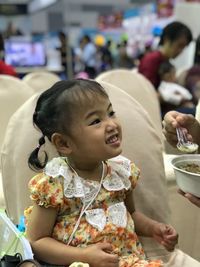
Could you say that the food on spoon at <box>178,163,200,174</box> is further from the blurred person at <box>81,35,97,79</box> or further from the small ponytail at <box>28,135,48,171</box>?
the blurred person at <box>81,35,97,79</box>

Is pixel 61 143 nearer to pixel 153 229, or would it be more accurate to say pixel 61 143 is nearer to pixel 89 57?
pixel 153 229

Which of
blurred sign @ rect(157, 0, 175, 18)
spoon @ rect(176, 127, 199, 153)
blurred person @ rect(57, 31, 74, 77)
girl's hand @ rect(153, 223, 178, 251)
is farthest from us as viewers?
blurred sign @ rect(157, 0, 175, 18)

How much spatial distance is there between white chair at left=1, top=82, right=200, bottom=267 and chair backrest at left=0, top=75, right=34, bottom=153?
0.59m

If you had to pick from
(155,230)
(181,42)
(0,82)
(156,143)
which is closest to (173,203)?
(156,143)

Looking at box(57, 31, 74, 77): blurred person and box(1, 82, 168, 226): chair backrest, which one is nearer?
box(1, 82, 168, 226): chair backrest

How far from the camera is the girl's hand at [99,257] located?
0.84 meters

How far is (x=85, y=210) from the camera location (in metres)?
0.91

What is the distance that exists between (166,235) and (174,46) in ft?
6.39

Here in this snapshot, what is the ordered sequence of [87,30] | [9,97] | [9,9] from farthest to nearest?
[87,30] → [9,9] → [9,97]

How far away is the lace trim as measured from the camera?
2.97 ft

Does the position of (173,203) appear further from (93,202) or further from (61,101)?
(61,101)

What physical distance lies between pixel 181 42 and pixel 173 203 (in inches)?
61.9

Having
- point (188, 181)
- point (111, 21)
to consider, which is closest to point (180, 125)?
point (188, 181)

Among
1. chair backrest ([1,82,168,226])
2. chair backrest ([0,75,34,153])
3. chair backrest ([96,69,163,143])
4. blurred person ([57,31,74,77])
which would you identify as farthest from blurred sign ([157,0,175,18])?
chair backrest ([1,82,168,226])
